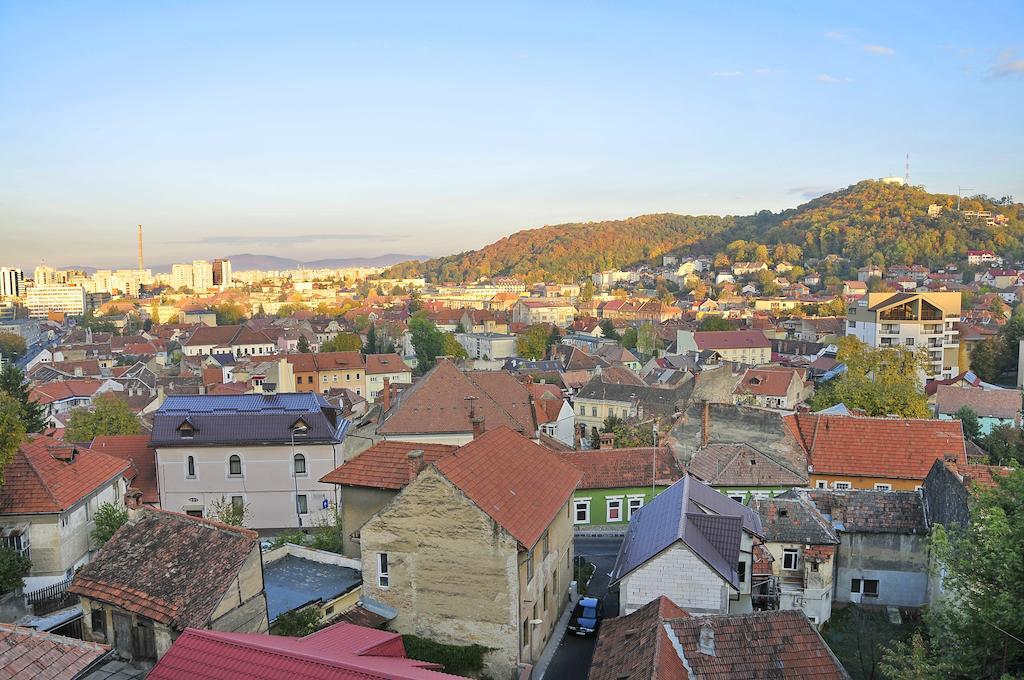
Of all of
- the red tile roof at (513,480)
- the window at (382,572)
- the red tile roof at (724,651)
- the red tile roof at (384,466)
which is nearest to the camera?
the red tile roof at (724,651)

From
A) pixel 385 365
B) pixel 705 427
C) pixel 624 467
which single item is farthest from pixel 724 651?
pixel 385 365

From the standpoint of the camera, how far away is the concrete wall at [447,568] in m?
18.8

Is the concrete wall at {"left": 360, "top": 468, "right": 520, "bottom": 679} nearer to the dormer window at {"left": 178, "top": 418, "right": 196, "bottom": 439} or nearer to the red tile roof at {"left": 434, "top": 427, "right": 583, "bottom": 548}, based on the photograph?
the red tile roof at {"left": 434, "top": 427, "right": 583, "bottom": 548}

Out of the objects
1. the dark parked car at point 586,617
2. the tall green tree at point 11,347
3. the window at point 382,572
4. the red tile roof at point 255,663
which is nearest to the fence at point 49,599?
the window at point 382,572

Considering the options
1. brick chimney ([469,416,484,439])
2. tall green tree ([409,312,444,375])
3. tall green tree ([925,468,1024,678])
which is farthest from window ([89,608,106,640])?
tall green tree ([409,312,444,375])

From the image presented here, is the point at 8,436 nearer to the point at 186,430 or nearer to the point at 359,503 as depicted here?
the point at 359,503

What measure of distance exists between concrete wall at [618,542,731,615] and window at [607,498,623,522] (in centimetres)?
1152

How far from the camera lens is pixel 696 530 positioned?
2209cm

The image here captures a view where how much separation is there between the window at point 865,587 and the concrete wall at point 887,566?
10 cm

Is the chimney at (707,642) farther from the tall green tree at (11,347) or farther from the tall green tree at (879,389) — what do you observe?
the tall green tree at (11,347)

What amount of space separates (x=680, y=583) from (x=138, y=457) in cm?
2525

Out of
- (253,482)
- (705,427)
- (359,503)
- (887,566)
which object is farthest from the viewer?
(705,427)

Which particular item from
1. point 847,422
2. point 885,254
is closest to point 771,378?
point 847,422

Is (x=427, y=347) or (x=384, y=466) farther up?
(x=384, y=466)
